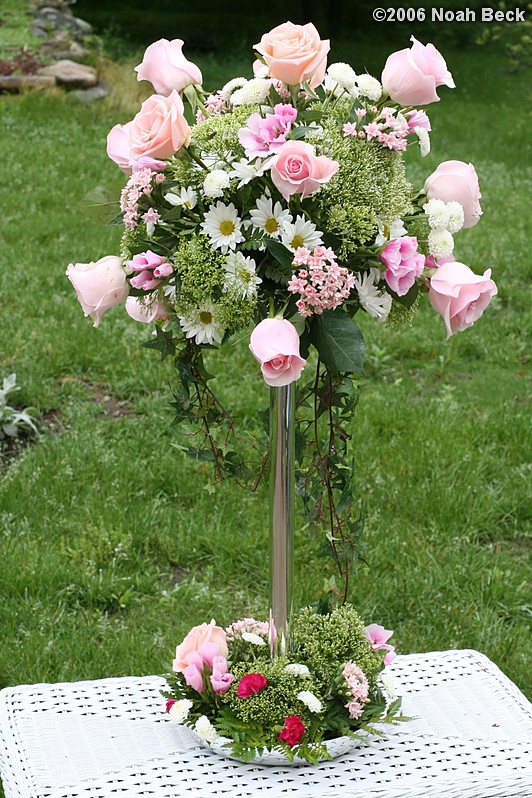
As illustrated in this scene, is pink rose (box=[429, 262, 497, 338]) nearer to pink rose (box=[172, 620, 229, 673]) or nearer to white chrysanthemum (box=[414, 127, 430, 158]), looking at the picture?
white chrysanthemum (box=[414, 127, 430, 158])

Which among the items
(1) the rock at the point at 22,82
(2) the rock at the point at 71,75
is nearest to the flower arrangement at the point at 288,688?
(1) the rock at the point at 22,82

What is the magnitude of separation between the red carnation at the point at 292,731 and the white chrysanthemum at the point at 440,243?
43.6 inches

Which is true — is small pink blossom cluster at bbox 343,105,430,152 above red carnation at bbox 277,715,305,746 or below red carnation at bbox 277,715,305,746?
above

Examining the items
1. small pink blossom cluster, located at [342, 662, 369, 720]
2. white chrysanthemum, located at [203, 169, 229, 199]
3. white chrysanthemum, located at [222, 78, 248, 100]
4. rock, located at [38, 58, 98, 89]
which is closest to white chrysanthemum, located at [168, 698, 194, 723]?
small pink blossom cluster, located at [342, 662, 369, 720]

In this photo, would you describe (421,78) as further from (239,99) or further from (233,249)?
(233,249)

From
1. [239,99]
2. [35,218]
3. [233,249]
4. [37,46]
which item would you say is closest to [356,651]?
[233,249]

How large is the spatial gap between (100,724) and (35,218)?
5.71 metres

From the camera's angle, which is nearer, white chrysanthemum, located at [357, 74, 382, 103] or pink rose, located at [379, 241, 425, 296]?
pink rose, located at [379, 241, 425, 296]

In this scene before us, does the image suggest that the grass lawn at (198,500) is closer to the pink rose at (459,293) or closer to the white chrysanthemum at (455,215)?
the pink rose at (459,293)

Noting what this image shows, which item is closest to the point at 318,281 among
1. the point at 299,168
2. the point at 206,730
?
the point at 299,168

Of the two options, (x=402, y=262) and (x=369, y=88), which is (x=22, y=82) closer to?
(x=369, y=88)

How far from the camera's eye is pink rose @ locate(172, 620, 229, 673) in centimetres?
269

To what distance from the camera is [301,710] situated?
101 inches

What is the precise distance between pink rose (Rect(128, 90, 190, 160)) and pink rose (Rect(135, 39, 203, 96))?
0.12 metres
